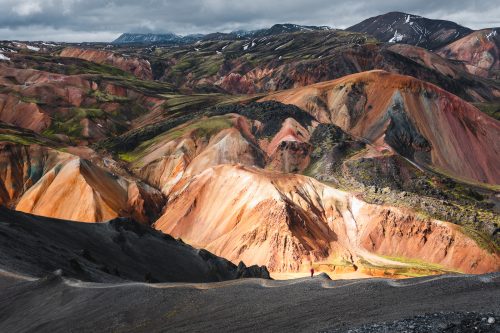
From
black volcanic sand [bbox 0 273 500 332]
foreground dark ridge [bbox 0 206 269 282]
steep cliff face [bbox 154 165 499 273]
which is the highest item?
black volcanic sand [bbox 0 273 500 332]

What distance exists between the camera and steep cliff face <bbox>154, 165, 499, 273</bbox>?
52.6m

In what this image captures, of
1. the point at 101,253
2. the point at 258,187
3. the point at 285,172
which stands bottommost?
the point at 285,172

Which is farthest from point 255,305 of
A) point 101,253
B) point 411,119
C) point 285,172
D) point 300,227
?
point 411,119

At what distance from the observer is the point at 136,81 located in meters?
155

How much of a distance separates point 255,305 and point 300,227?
123 ft

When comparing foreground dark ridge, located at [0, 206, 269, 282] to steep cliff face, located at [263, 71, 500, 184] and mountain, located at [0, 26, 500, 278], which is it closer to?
mountain, located at [0, 26, 500, 278]

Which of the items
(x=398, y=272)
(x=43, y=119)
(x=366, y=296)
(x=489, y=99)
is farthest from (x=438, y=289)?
(x=489, y=99)

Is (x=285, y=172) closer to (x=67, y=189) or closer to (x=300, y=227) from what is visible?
(x=300, y=227)

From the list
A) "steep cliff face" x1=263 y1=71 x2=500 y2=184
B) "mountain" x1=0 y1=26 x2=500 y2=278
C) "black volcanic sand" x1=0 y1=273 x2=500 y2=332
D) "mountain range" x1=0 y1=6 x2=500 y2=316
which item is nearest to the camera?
"black volcanic sand" x1=0 y1=273 x2=500 y2=332

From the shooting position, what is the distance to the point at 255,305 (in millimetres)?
18719

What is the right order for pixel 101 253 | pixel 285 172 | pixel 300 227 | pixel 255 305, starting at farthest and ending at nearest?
1. pixel 285 172
2. pixel 300 227
3. pixel 101 253
4. pixel 255 305

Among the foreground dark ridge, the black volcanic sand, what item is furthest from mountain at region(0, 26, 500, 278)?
the black volcanic sand

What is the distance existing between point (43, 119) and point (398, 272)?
288 ft

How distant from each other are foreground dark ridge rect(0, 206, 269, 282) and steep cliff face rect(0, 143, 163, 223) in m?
23.3
